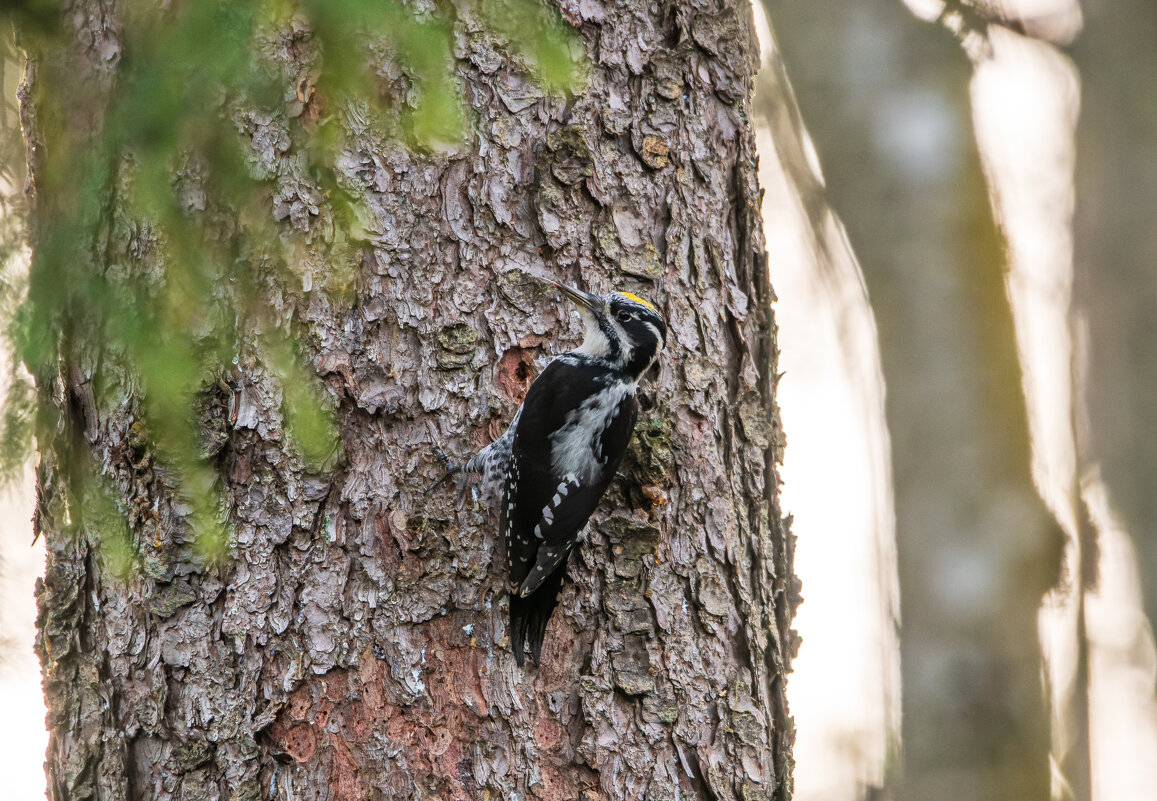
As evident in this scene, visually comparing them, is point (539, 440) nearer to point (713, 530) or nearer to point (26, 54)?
point (713, 530)

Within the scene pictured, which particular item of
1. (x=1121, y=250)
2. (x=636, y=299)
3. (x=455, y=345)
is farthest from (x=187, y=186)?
(x=1121, y=250)

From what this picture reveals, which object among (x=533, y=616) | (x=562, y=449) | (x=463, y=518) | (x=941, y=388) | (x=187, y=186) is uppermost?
(x=941, y=388)

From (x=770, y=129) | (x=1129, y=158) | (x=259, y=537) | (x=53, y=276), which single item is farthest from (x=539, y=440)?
(x=1129, y=158)

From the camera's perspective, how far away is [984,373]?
3.88 m

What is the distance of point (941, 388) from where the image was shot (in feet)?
12.9

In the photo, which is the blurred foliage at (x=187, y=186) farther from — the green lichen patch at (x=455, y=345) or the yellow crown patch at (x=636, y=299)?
the yellow crown patch at (x=636, y=299)

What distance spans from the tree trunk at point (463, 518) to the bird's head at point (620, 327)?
2.3 inches

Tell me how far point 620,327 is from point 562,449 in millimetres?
422

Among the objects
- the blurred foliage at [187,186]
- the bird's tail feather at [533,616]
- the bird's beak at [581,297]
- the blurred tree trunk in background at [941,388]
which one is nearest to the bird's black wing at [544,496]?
the bird's tail feather at [533,616]

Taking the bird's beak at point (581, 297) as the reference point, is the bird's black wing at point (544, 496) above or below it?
below

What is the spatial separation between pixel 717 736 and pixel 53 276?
1.85 meters

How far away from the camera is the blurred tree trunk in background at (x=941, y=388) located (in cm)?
383

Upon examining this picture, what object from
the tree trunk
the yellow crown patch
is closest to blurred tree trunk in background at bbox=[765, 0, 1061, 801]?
the tree trunk

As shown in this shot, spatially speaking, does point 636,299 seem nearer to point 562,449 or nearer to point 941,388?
point 562,449
